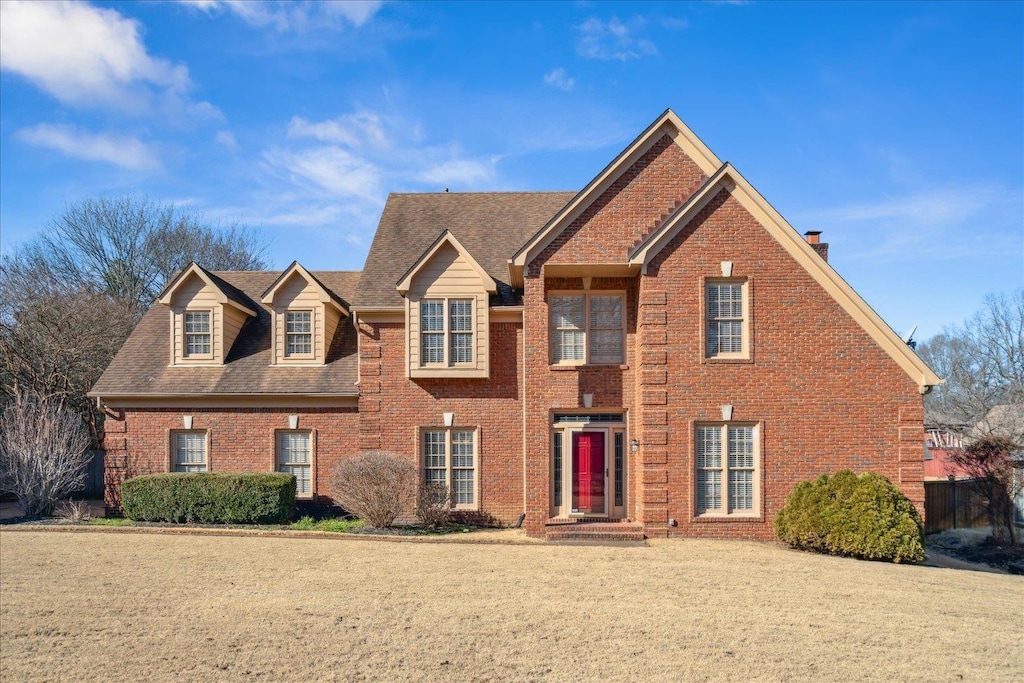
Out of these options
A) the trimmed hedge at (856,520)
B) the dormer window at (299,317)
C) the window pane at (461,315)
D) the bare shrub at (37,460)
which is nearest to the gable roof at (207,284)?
the dormer window at (299,317)

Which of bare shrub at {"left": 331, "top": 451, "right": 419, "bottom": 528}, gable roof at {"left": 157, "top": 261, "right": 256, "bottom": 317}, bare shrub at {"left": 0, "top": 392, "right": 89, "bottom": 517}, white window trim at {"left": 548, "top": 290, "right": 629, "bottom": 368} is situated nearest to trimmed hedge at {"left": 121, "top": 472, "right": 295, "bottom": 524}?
bare shrub at {"left": 331, "top": 451, "right": 419, "bottom": 528}

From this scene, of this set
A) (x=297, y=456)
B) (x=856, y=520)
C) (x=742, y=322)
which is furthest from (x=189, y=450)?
(x=856, y=520)

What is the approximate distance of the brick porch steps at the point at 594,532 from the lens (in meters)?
15.5

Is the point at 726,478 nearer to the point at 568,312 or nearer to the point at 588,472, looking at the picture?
the point at 588,472

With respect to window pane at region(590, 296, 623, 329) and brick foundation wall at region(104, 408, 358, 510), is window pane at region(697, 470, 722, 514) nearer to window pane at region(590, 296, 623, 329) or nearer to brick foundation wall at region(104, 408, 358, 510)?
window pane at region(590, 296, 623, 329)

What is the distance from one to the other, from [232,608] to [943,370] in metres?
59.6

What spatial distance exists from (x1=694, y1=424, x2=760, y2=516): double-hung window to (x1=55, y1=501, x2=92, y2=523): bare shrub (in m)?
15.7

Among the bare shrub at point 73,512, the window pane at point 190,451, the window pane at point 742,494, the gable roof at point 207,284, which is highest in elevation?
the gable roof at point 207,284

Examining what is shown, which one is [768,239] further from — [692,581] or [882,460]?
[692,581]

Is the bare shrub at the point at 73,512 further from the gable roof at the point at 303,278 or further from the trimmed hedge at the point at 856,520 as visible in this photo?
the trimmed hedge at the point at 856,520

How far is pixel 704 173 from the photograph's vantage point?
1694 centimetres

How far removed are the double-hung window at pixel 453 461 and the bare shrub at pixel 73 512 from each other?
907 cm

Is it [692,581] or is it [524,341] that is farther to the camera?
[524,341]

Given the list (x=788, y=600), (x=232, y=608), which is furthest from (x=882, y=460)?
(x=232, y=608)
